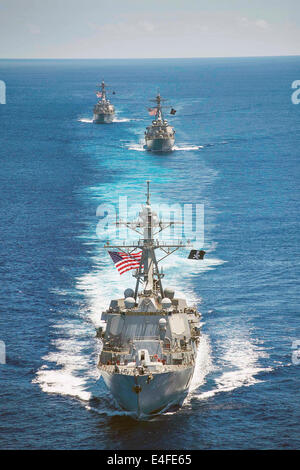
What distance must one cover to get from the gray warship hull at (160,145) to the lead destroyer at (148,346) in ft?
342

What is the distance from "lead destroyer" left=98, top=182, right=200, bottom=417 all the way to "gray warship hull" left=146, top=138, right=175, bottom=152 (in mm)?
104359

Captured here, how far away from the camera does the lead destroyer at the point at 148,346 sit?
59.2 m

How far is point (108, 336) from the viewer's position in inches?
2608

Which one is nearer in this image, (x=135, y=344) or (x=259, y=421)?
(x=259, y=421)

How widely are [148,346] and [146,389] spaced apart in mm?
5489

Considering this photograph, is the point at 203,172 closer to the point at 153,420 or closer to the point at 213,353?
the point at 213,353

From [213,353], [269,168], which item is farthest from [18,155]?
[213,353]

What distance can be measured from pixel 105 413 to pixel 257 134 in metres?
148
